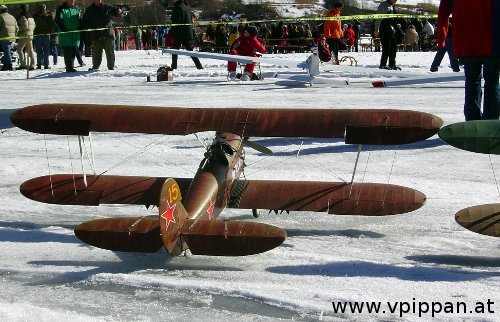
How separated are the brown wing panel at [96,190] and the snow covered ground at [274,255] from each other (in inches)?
10.2

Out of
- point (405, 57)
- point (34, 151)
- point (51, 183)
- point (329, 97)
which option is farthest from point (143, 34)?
point (51, 183)

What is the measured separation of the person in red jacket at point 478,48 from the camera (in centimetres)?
1059

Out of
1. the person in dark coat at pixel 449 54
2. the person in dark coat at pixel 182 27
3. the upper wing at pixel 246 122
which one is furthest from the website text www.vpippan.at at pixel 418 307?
the person in dark coat at pixel 182 27

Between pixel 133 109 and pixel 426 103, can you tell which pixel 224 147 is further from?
pixel 426 103

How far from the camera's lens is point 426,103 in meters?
15.8

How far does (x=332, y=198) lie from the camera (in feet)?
26.3

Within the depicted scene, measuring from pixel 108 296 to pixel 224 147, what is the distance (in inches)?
95.5

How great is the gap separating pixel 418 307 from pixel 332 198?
2457mm

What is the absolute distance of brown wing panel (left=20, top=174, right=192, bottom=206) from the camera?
8266mm

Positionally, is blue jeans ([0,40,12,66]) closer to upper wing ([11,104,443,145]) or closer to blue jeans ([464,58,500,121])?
blue jeans ([464,58,500,121])

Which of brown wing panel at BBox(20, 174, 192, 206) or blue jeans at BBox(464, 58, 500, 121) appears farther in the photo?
blue jeans at BBox(464, 58, 500, 121)

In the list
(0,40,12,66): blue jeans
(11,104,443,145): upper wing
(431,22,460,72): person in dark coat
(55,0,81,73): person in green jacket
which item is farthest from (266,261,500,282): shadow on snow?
(0,40,12,66): blue jeans

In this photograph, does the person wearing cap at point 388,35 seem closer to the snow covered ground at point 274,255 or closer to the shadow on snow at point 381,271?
the snow covered ground at point 274,255

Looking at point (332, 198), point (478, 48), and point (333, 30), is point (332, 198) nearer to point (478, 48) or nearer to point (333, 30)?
point (478, 48)
